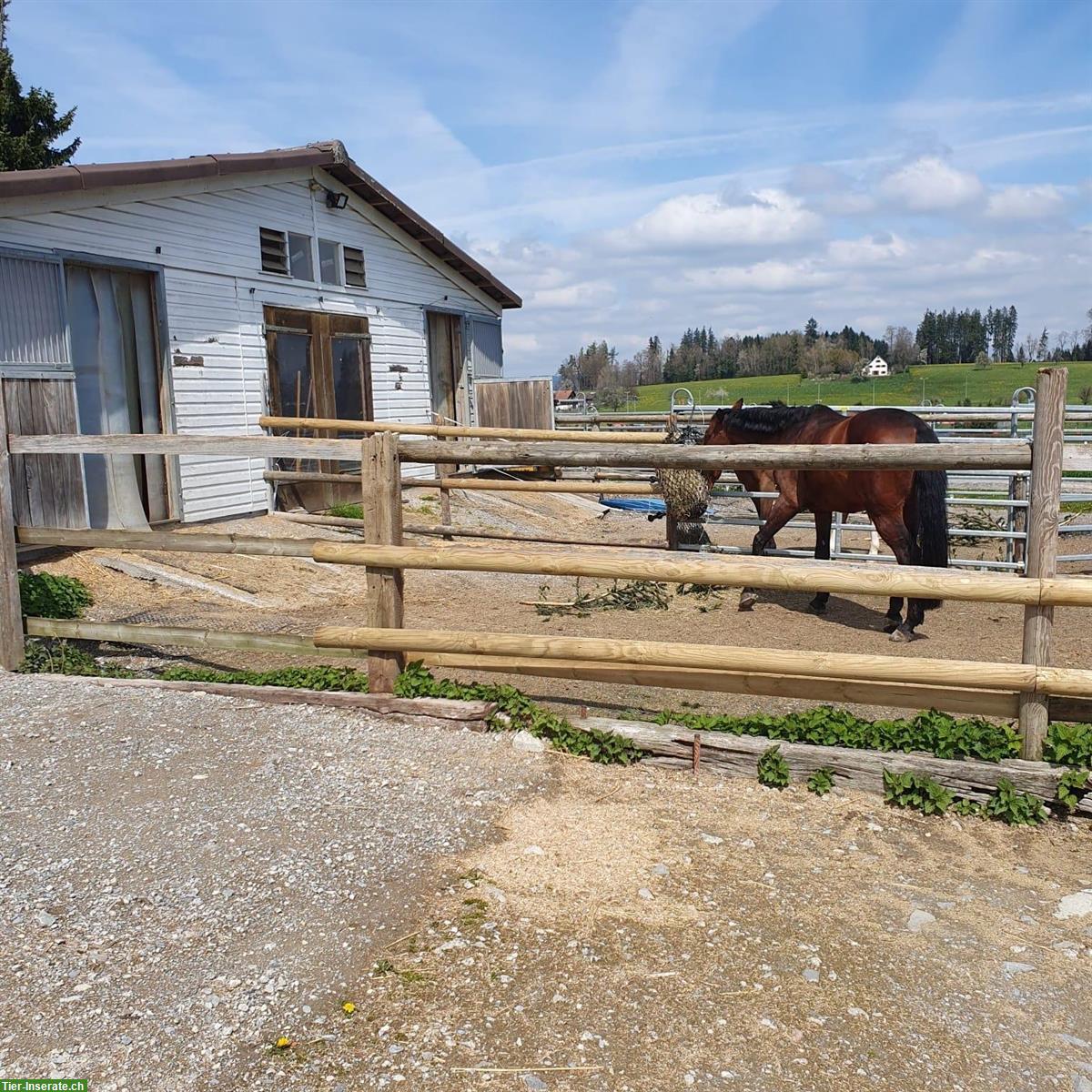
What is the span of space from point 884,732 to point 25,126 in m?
24.8

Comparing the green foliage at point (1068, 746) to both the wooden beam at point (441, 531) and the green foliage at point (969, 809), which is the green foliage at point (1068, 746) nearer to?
the green foliage at point (969, 809)

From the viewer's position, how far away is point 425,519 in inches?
557

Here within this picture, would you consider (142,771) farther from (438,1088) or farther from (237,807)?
(438,1088)

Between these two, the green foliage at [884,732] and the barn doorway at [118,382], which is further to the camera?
the barn doorway at [118,382]

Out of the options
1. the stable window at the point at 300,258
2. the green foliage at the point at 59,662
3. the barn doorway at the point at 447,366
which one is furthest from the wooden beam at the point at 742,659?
the barn doorway at the point at 447,366

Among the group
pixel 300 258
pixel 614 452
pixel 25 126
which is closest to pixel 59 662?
pixel 614 452

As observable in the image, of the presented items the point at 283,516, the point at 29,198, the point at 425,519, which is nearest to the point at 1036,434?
the point at 29,198

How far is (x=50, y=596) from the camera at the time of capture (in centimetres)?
758

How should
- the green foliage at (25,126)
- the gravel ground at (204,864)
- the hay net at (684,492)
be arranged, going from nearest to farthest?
the gravel ground at (204,864), the hay net at (684,492), the green foliage at (25,126)

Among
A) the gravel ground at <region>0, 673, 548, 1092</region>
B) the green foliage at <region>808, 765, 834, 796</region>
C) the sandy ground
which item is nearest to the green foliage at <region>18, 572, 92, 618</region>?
the sandy ground

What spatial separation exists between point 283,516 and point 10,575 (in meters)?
6.08

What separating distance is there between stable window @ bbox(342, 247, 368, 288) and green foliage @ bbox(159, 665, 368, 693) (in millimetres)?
9771

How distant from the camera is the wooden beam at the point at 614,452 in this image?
4398 mm

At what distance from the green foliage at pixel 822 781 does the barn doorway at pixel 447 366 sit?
1343cm
